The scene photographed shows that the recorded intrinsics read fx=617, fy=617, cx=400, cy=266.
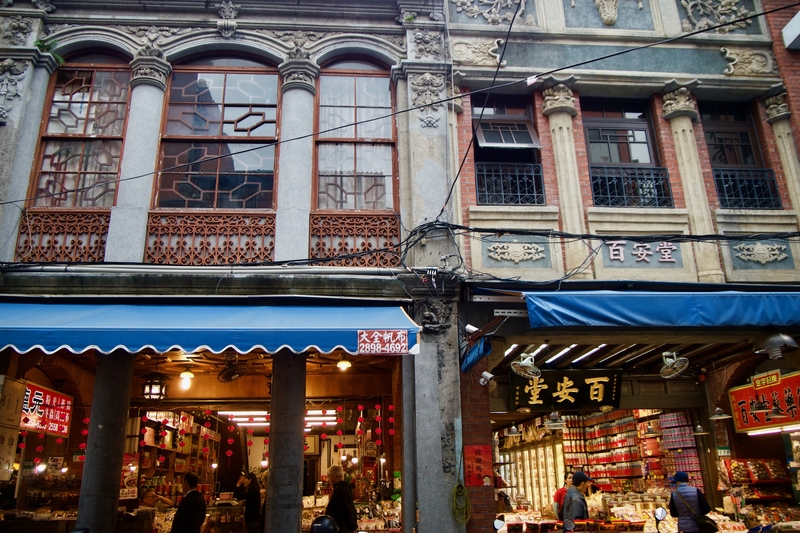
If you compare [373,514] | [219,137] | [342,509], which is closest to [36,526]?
[342,509]

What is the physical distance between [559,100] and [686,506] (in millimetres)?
6424

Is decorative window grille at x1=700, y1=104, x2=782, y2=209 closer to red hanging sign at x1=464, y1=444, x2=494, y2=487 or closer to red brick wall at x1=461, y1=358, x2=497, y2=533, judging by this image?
red brick wall at x1=461, y1=358, x2=497, y2=533

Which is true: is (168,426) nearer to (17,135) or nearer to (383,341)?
(17,135)

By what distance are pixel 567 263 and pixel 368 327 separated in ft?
11.4

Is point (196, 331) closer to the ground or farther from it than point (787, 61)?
closer to the ground

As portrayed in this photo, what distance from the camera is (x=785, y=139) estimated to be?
1027 cm

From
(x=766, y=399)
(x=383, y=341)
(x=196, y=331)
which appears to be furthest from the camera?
(x=766, y=399)

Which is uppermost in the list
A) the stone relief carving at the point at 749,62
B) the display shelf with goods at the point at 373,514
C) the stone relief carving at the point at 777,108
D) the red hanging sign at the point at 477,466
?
the stone relief carving at the point at 749,62

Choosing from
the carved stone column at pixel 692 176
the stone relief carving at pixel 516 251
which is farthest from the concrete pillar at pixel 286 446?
the carved stone column at pixel 692 176

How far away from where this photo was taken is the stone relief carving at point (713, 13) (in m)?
10.8

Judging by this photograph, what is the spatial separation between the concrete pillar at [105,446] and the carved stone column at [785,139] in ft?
35.3

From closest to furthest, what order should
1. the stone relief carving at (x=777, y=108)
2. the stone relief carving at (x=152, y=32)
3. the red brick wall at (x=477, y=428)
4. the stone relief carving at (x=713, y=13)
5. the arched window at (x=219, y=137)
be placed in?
the red brick wall at (x=477, y=428), the arched window at (x=219, y=137), the stone relief carving at (x=152, y=32), the stone relief carving at (x=777, y=108), the stone relief carving at (x=713, y=13)

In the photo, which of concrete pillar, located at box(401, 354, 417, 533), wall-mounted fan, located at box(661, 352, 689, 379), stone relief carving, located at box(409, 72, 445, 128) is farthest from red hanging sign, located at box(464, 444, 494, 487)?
stone relief carving, located at box(409, 72, 445, 128)

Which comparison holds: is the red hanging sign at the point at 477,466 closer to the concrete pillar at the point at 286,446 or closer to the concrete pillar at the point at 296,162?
the concrete pillar at the point at 286,446
